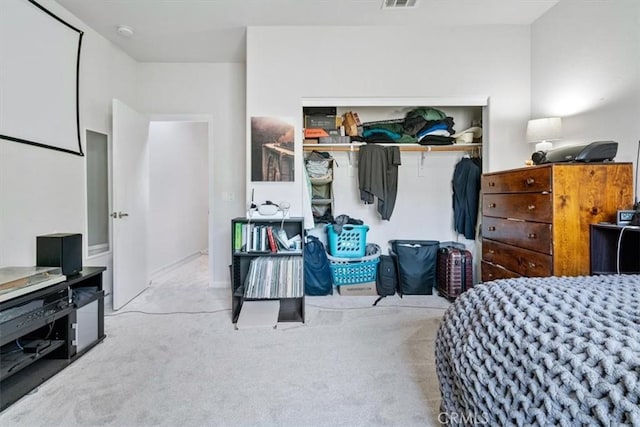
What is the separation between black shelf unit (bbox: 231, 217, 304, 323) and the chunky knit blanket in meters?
1.57

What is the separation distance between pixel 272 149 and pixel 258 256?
1.03 metres

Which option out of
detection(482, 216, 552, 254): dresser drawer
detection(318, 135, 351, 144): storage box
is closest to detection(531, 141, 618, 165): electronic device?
detection(482, 216, 552, 254): dresser drawer

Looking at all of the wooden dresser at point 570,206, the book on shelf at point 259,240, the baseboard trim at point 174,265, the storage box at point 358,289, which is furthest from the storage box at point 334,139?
the baseboard trim at point 174,265

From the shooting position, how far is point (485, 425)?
2.77 feet

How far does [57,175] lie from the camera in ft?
7.80

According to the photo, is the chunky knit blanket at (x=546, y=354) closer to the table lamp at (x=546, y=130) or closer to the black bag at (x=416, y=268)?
the table lamp at (x=546, y=130)

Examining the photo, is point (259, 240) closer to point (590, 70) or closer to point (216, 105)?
point (216, 105)

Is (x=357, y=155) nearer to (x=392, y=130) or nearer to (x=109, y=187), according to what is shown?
(x=392, y=130)

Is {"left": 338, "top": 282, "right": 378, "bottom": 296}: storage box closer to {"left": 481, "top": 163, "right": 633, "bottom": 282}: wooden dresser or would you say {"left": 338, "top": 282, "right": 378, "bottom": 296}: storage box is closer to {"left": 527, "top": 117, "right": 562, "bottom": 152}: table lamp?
{"left": 481, "top": 163, "right": 633, "bottom": 282}: wooden dresser

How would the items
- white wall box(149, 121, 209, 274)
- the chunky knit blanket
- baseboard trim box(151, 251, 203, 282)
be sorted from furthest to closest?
white wall box(149, 121, 209, 274) → baseboard trim box(151, 251, 203, 282) → the chunky knit blanket

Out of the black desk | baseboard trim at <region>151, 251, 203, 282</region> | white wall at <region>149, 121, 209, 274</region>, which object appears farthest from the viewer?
white wall at <region>149, 121, 209, 274</region>

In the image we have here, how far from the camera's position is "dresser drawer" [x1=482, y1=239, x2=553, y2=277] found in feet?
6.00

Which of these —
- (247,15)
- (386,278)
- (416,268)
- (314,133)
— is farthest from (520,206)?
(247,15)

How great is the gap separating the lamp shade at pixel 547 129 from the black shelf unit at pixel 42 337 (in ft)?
11.8
